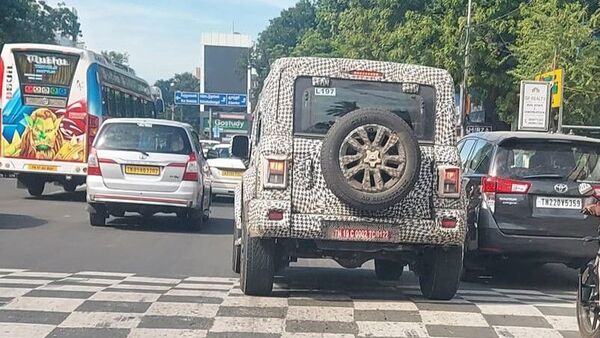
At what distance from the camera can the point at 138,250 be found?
11781mm

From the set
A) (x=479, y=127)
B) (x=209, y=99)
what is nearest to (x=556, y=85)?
(x=479, y=127)

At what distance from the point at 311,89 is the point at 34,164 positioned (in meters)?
12.5

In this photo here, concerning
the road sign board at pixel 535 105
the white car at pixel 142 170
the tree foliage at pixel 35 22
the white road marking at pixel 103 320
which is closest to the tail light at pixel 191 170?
the white car at pixel 142 170

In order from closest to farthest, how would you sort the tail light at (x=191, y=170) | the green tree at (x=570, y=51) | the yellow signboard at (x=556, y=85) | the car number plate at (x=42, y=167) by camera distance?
the tail light at (x=191, y=170)
the car number plate at (x=42, y=167)
the yellow signboard at (x=556, y=85)
the green tree at (x=570, y=51)

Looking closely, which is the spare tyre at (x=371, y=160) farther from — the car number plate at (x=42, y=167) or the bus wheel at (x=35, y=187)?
the bus wheel at (x=35, y=187)

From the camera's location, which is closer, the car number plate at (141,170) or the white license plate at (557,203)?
the white license plate at (557,203)

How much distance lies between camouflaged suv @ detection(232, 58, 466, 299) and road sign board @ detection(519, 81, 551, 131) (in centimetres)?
1618

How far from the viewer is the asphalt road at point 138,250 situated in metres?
9.91

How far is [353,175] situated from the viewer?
686 centimetres

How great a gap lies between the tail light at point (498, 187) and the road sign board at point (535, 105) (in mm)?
14532

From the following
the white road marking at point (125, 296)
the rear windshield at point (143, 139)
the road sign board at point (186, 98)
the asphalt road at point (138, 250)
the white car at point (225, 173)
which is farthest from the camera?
the road sign board at point (186, 98)

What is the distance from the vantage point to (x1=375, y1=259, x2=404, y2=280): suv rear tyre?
933 cm

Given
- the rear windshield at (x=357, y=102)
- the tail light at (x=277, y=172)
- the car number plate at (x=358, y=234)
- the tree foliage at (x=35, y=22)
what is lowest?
the car number plate at (x=358, y=234)

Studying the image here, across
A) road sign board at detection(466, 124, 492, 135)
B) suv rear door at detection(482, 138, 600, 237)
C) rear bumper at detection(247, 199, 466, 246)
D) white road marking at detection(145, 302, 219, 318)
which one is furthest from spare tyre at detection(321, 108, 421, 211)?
road sign board at detection(466, 124, 492, 135)
